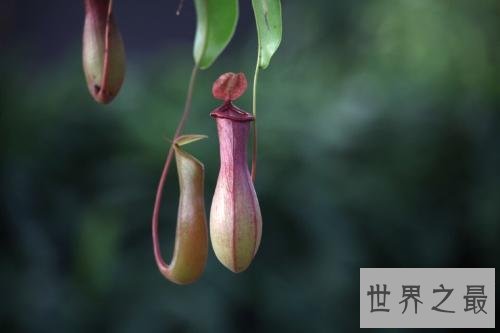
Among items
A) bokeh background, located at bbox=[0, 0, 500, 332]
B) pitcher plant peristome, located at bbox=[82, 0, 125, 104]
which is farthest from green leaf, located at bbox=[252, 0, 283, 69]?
bokeh background, located at bbox=[0, 0, 500, 332]

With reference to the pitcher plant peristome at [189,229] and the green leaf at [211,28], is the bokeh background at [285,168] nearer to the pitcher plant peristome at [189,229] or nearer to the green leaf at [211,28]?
the pitcher plant peristome at [189,229]

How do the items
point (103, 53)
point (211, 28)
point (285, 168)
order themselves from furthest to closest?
point (285, 168) → point (103, 53) → point (211, 28)

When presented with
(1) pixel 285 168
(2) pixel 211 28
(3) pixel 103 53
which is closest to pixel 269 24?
(2) pixel 211 28

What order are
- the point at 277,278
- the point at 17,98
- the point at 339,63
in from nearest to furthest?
the point at 277,278
the point at 17,98
the point at 339,63

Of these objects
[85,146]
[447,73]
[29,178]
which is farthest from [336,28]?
[29,178]

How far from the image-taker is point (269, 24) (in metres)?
0.75

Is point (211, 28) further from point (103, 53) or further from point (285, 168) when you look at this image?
point (285, 168)

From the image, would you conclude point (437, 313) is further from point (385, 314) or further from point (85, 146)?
point (85, 146)

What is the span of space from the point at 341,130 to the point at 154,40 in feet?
2.51

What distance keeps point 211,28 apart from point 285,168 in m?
1.21

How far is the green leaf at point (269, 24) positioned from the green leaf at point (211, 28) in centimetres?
3

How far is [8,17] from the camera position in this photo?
223cm

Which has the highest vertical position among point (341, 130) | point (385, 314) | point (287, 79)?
point (287, 79)

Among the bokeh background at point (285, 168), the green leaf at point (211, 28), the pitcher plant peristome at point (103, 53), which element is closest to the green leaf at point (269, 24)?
the green leaf at point (211, 28)
